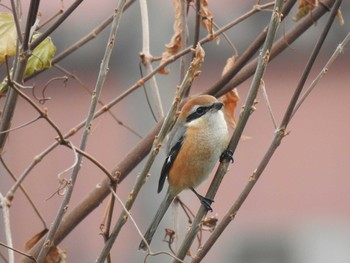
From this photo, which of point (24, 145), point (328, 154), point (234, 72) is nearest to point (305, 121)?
point (328, 154)

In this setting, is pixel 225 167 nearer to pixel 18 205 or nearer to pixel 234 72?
pixel 234 72

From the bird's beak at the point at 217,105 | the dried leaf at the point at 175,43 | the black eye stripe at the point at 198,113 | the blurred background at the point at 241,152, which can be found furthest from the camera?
the blurred background at the point at 241,152

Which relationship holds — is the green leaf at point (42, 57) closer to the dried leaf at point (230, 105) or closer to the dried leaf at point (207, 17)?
the dried leaf at point (207, 17)

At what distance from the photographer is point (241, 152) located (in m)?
10.4

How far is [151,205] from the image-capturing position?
7.65 meters

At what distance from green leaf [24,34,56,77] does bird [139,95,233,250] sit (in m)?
0.80

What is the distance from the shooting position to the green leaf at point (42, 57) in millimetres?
2637

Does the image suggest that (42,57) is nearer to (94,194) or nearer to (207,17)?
(94,194)

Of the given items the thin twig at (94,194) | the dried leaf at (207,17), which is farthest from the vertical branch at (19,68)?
the dried leaf at (207,17)

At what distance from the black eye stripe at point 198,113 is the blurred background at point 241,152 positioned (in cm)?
476

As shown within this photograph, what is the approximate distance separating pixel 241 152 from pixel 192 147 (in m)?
6.83

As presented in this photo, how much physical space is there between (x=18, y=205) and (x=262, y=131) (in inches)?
120

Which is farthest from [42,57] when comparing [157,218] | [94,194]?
[157,218]

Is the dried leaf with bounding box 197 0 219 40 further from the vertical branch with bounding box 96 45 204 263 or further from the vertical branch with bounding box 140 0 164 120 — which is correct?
the vertical branch with bounding box 96 45 204 263
